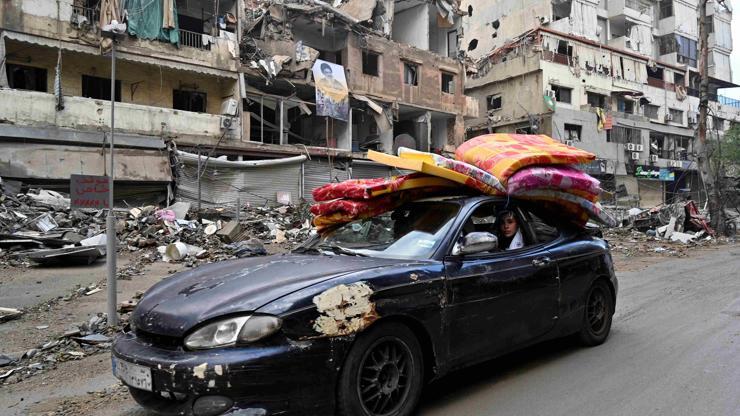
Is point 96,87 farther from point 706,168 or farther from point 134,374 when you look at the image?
point 706,168

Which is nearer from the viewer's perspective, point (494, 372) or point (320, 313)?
point (320, 313)

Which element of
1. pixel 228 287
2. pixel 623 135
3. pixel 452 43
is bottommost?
pixel 228 287

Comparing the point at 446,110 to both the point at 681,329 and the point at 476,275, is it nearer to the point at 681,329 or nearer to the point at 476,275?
the point at 681,329

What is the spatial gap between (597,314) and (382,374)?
2868 mm

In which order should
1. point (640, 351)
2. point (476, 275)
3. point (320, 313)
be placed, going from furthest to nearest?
point (640, 351), point (476, 275), point (320, 313)

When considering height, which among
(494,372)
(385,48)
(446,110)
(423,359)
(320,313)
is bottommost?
(494,372)

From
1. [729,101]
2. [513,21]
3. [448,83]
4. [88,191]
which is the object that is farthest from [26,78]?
[729,101]

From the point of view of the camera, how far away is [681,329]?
552 centimetres

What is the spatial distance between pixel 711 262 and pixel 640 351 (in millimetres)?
9193

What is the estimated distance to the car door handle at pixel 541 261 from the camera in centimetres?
424

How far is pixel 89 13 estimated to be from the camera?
60.4 ft

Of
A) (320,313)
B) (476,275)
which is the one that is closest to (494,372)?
(476,275)

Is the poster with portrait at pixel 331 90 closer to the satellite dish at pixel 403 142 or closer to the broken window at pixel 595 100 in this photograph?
the satellite dish at pixel 403 142

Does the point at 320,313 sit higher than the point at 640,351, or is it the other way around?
the point at 320,313
